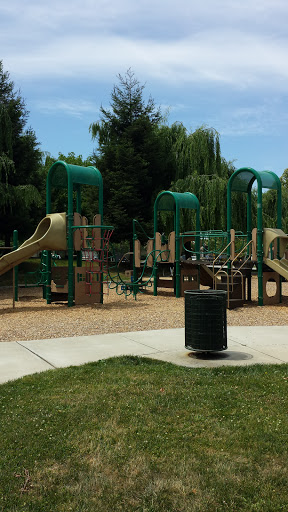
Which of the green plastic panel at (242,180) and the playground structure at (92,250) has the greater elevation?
the green plastic panel at (242,180)

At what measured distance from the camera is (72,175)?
13.0 m

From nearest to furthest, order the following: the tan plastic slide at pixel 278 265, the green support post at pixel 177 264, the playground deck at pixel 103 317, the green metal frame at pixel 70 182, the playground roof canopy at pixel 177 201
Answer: the playground deck at pixel 103 317 < the green metal frame at pixel 70 182 < the tan plastic slide at pixel 278 265 < the green support post at pixel 177 264 < the playground roof canopy at pixel 177 201

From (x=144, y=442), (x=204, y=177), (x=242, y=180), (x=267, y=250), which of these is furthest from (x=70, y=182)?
(x=204, y=177)

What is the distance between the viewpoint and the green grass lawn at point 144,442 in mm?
2920

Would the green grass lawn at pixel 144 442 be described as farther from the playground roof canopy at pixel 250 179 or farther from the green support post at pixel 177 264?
the green support post at pixel 177 264

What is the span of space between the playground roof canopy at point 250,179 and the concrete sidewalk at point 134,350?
6.73m

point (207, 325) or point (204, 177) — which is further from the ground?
point (204, 177)

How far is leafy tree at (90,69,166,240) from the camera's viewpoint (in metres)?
25.7

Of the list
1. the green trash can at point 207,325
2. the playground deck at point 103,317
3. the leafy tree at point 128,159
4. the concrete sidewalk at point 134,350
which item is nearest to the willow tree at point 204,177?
the leafy tree at point 128,159

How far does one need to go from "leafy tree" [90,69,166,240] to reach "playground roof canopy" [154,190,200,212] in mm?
7634

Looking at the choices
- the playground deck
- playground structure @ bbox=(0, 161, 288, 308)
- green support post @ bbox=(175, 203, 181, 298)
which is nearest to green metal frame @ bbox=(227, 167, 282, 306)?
playground structure @ bbox=(0, 161, 288, 308)

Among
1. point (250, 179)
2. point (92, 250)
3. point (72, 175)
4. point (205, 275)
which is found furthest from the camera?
point (205, 275)

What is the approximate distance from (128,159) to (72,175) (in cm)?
1312

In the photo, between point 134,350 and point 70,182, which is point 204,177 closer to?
point 70,182
